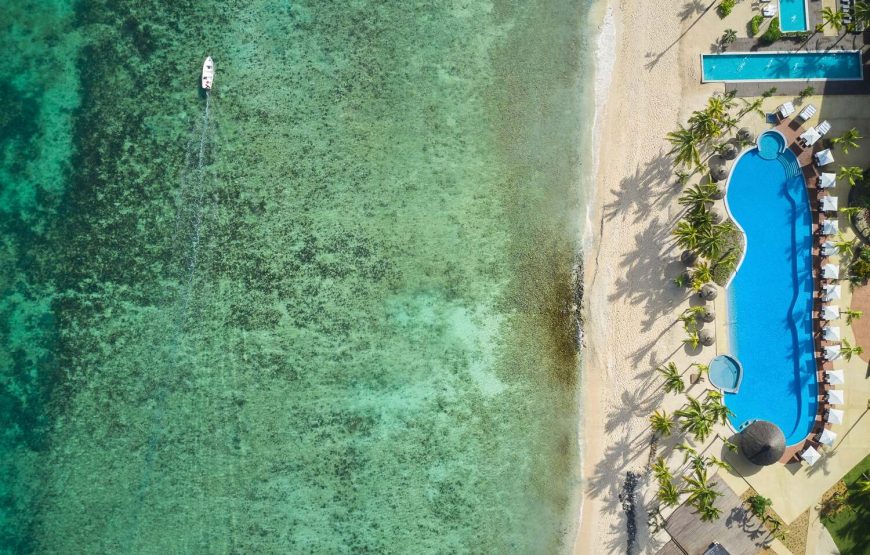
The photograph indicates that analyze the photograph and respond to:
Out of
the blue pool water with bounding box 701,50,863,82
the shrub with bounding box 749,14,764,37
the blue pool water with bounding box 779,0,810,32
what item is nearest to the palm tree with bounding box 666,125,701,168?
the blue pool water with bounding box 701,50,863,82

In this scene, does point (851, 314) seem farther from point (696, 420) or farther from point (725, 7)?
point (725, 7)

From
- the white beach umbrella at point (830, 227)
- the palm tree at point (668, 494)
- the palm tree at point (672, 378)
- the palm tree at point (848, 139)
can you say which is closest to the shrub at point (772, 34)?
the palm tree at point (848, 139)

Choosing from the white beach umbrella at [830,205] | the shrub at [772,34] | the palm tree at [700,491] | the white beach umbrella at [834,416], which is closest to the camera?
the palm tree at [700,491]

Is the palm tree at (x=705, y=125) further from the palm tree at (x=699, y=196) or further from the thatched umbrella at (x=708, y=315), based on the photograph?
the thatched umbrella at (x=708, y=315)

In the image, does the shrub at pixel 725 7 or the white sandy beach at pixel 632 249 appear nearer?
the white sandy beach at pixel 632 249

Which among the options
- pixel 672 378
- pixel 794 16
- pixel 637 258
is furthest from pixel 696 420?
pixel 794 16

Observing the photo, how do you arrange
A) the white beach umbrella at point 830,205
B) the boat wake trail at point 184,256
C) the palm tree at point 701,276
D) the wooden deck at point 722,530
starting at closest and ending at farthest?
the boat wake trail at point 184,256 < the palm tree at point 701,276 < the wooden deck at point 722,530 < the white beach umbrella at point 830,205

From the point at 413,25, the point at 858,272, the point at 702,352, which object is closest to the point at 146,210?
the point at 413,25
